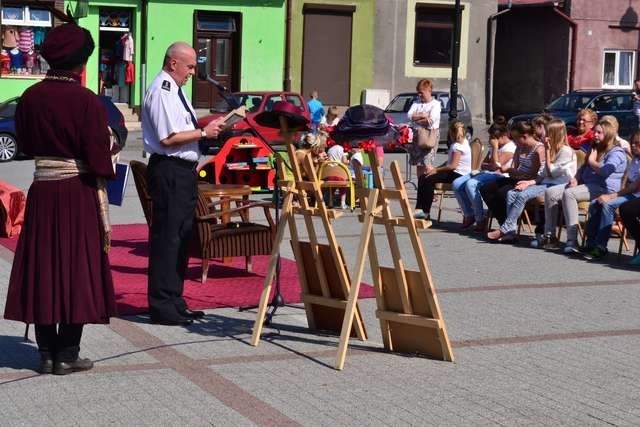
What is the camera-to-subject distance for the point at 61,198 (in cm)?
715

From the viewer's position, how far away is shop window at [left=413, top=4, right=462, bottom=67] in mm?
39250

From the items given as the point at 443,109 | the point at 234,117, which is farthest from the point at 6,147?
the point at 234,117

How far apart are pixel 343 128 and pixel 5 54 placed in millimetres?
27328

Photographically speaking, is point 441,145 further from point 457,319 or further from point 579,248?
point 457,319

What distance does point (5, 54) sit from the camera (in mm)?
33938

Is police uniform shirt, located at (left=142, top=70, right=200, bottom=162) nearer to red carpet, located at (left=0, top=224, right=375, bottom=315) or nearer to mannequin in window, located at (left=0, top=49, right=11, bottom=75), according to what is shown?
red carpet, located at (left=0, top=224, right=375, bottom=315)

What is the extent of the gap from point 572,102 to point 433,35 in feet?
25.9

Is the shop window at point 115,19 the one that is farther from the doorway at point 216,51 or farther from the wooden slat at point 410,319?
the wooden slat at point 410,319

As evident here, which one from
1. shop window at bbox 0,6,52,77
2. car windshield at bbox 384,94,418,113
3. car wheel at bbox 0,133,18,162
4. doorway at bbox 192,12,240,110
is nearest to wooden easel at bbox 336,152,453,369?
car wheel at bbox 0,133,18,162

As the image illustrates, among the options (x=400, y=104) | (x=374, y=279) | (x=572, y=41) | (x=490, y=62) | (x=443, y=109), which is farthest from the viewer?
(x=490, y=62)

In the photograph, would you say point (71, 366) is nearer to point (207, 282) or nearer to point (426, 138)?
point (207, 282)

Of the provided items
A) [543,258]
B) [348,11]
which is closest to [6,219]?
[543,258]

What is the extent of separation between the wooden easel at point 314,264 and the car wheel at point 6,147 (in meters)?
17.4

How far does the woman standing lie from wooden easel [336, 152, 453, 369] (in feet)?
→ 5.27
